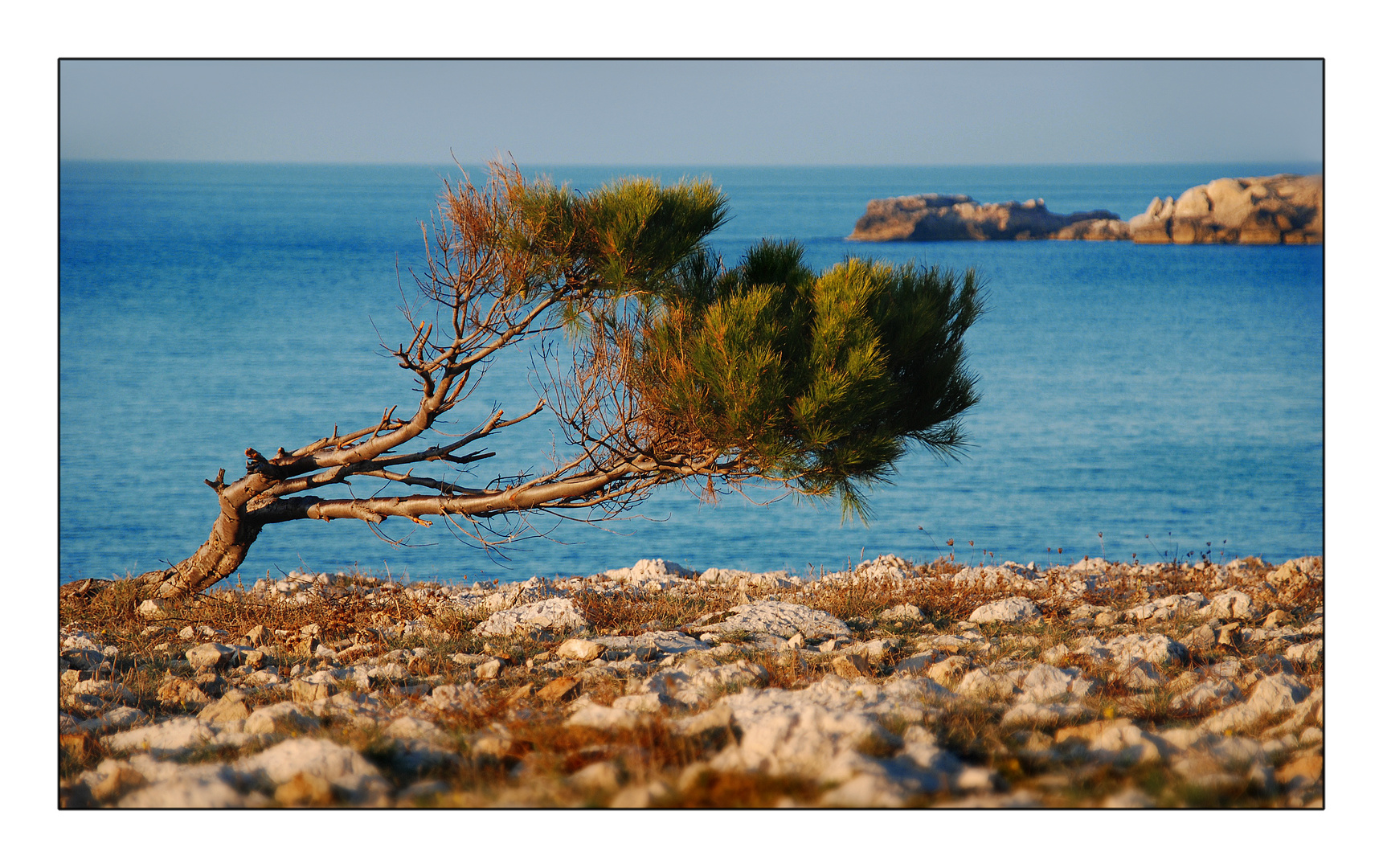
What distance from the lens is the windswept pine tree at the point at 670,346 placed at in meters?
5.06

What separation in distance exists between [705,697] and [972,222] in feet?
97.0

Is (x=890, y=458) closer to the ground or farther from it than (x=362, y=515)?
farther from it

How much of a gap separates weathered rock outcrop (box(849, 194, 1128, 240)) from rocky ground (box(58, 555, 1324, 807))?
2427cm

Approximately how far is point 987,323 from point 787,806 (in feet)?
98.1

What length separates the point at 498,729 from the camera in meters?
4.16

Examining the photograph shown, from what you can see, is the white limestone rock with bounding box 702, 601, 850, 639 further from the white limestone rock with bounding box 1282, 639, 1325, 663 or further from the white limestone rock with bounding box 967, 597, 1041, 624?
the white limestone rock with bounding box 1282, 639, 1325, 663

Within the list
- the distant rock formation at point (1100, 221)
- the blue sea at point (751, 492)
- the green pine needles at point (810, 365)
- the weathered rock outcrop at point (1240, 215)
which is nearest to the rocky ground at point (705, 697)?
the blue sea at point (751, 492)

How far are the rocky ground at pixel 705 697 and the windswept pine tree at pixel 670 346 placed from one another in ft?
Answer: 2.93

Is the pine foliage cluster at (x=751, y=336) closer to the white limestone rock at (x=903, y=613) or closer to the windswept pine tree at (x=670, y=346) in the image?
the windswept pine tree at (x=670, y=346)

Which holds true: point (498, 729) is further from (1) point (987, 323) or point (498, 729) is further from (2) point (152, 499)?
(1) point (987, 323)

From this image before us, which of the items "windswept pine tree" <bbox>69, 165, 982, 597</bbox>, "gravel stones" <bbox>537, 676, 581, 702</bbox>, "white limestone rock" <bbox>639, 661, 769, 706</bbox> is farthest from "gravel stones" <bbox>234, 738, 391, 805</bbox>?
"windswept pine tree" <bbox>69, 165, 982, 597</bbox>

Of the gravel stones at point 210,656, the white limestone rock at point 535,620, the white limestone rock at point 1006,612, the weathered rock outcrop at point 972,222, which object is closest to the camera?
the gravel stones at point 210,656

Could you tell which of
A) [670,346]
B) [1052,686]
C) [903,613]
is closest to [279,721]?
[670,346]

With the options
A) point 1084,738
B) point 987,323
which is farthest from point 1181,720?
point 987,323
